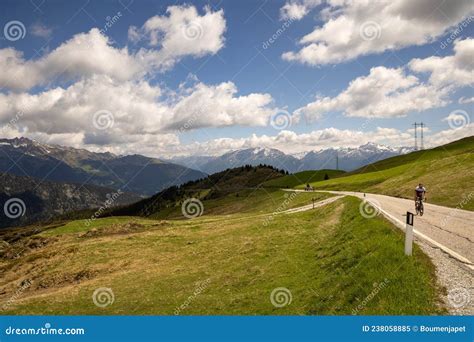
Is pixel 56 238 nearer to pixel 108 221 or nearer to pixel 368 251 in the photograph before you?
pixel 108 221

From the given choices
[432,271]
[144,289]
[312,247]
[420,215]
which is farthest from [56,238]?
[432,271]

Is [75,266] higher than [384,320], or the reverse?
[384,320]

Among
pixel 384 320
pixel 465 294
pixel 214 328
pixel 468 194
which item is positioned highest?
pixel 468 194

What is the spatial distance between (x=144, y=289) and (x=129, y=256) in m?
14.6

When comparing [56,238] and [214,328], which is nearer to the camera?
[214,328]

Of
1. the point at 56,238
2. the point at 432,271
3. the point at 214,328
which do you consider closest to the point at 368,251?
the point at 432,271

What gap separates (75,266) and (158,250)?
29.8ft

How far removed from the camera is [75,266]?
38719 millimetres

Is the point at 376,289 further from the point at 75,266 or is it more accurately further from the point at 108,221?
the point at 108,221

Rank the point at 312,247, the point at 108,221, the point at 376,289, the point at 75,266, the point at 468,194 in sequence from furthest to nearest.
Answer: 1. the point at 108,221
2. the point at 468,194
3. the point at 75,266
4. the point at 312,247
5. the point at 376,289

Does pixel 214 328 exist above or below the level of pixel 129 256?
above

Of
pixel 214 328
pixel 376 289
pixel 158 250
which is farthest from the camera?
pixel 158 250

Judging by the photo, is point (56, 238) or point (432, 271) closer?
point (432, 271)

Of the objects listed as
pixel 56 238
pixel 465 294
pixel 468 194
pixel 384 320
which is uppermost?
pixel 468 194
